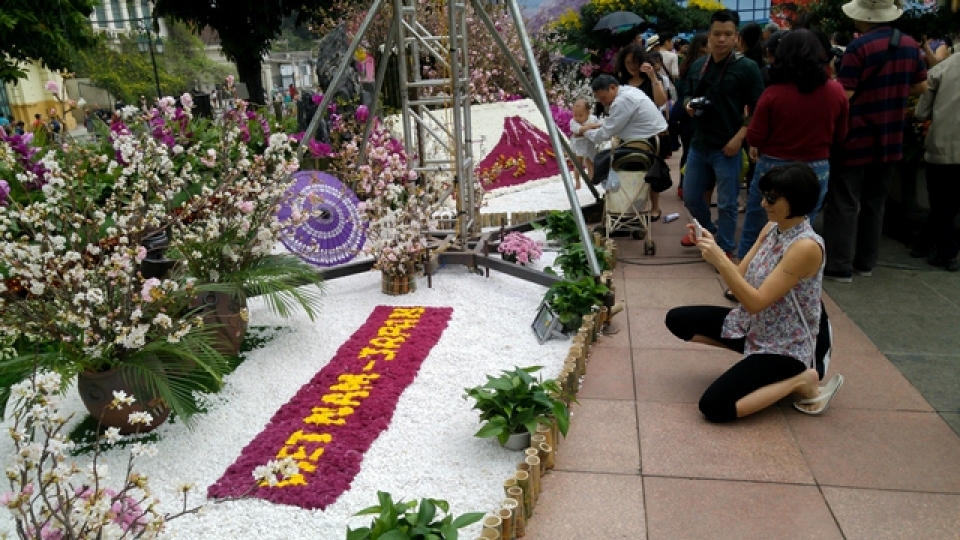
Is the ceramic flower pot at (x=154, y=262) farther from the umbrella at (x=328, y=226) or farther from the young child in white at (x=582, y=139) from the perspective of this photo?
the young child in white at (x=582, y=139)

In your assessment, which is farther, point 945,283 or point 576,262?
point 576,262

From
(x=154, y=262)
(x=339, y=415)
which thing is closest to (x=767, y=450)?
(x=339, y=415)

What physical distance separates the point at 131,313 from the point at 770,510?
2742 mm

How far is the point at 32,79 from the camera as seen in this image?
100 ft

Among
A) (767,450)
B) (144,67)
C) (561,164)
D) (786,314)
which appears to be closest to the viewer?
(767,450)

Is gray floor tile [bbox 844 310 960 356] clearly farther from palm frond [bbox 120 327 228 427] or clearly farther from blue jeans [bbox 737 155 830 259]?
palm frond [bbox 120 327 228 427]

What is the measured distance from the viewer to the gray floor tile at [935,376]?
133 inches

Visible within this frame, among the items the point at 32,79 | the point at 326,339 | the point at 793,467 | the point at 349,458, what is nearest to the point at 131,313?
the point at 349,458

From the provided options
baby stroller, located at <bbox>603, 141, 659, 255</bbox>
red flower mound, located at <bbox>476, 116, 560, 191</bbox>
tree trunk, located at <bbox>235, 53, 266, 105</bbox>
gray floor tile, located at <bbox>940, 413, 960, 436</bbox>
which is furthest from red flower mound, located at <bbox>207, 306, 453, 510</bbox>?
tree trunk, located at <bbox>235, 53, 266, 105</bbox>

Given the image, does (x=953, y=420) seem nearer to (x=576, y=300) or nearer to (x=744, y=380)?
(x=744, y=380)

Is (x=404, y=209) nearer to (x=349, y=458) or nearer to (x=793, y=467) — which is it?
(x=349, y=458)

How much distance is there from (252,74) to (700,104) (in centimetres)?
1376

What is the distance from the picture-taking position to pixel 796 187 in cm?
313

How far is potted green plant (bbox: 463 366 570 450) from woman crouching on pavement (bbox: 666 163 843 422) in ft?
2.46
